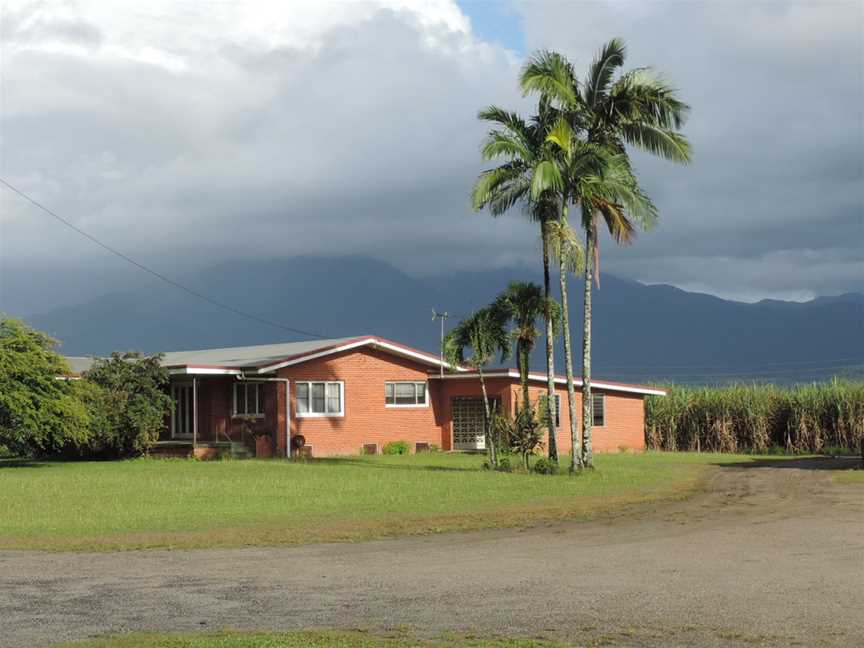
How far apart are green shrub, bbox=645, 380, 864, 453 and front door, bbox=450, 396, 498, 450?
8.58 meters

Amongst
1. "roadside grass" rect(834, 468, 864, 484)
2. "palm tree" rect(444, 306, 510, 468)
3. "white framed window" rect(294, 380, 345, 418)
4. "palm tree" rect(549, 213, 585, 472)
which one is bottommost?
"roadside grass" rect(834, 468, 864, 484)

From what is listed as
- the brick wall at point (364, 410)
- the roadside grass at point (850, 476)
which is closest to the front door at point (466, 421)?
the brick wall at point (364, 410)

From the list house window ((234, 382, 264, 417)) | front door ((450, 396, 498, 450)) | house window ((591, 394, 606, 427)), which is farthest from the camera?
house window ((591, 394, 606, 427))

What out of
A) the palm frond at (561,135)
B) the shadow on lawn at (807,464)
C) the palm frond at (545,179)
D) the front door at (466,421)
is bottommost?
the shadow on lawn at (807,464)

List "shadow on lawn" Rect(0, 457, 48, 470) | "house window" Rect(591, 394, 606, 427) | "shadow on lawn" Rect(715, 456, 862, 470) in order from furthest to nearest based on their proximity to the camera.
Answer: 1. "house window" Rect(591, 394, 606, 427)
2. "shadow on lawn" Rect(0, 457, 48, 470)
3. "shadow on lawn" Rect(715, 456, 862, 470)

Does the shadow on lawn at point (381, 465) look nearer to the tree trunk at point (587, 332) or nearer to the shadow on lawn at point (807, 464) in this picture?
the tree trunk at point (587, 332)

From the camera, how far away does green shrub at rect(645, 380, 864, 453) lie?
1722 inches

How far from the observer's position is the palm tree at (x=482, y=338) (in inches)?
1204

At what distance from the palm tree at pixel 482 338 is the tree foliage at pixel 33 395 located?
449 inches

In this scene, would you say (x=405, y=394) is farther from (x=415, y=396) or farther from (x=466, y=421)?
(x=466, y=421)

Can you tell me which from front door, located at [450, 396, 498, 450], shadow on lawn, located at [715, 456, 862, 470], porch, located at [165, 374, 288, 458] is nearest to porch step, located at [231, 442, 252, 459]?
porch, located at [165, 374, 288, 458]

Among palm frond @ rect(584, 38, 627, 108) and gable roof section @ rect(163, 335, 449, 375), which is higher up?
palm frond @ rect(584, 38, 627, 108)

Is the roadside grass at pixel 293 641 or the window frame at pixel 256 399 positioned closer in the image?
the roadside grass at pixel 293 641

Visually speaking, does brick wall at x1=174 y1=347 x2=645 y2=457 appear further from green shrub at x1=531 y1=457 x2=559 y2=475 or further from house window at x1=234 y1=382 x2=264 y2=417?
green shrub at x1=531 y1=457 x2=559 y2=475
